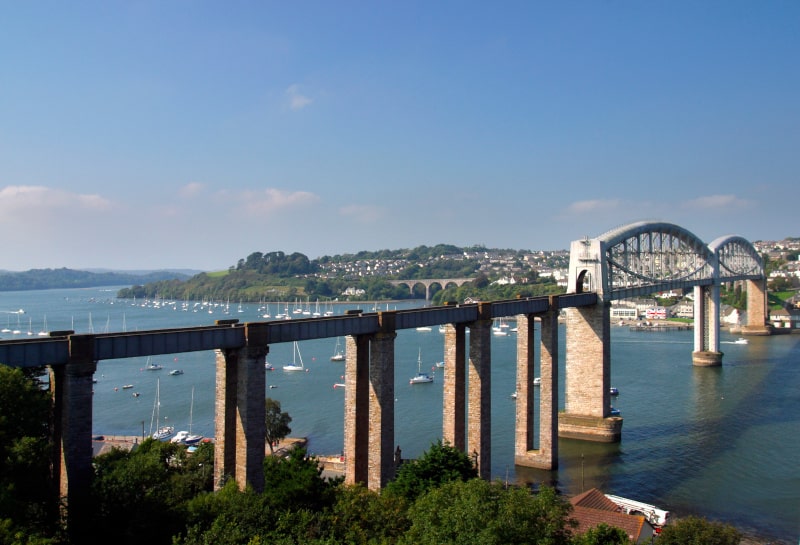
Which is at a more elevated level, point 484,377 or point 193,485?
point 484,377

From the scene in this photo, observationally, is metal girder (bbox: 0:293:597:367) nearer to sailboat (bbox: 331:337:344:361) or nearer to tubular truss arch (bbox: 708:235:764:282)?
sailboat (bbox: 331:337:344:361)

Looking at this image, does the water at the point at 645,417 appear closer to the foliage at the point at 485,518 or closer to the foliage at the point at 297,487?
the foliage at the point at 297,487

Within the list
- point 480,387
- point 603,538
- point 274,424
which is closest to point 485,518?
point 603,538

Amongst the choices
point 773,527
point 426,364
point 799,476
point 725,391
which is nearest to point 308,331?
point 773,527

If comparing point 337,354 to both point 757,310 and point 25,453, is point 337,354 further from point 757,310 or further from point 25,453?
point 25,453

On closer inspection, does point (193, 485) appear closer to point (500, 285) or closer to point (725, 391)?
point (725, 391)

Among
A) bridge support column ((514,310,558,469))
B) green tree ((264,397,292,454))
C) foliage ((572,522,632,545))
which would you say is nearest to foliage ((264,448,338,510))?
foliage ((572,522,632,545))
